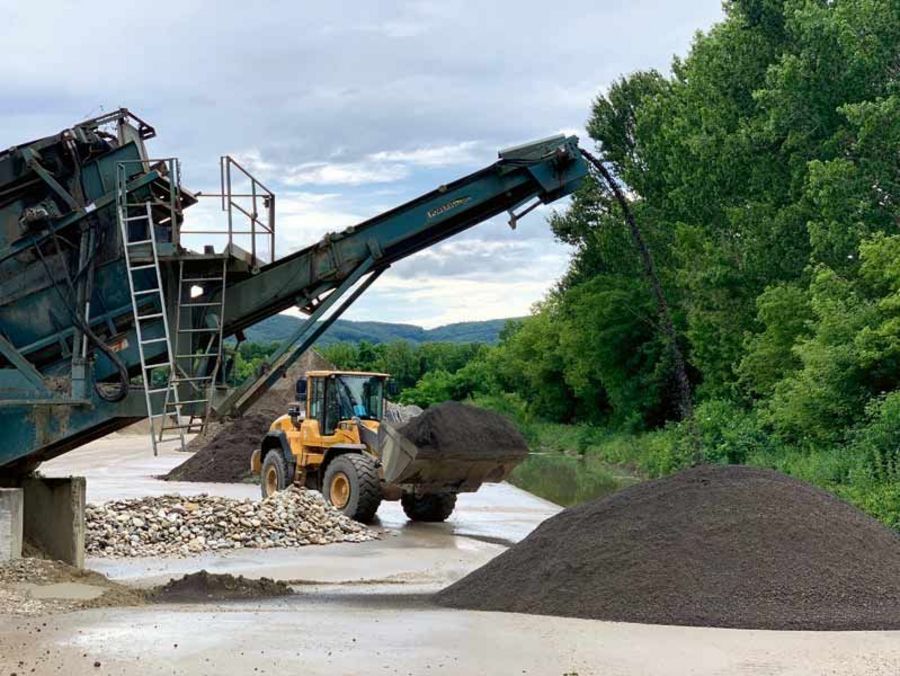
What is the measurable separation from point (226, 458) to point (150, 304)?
62.5ft

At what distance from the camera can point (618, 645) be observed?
9.48 meters

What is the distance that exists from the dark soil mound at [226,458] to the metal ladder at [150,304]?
17.4 meters

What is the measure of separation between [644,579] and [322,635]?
2.90 m

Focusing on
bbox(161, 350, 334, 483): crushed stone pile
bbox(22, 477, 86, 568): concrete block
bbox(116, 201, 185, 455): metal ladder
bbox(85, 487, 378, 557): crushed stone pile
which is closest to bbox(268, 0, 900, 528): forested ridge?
bbox(85, 487, 378, 557): crushed stone pile

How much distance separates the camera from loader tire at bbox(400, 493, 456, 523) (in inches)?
822

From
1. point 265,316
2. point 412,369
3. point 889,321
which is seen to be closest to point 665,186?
point 889,321

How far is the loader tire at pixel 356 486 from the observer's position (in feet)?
63.3

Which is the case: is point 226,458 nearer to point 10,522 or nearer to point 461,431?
point 461,431

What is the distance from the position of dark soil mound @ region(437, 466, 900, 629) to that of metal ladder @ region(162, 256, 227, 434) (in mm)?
3535

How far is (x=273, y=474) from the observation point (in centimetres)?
2186

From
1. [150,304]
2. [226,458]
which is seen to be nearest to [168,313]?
[150,304]

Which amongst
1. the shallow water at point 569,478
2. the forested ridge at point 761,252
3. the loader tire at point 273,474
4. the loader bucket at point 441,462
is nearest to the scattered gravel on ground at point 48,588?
the loader bucket at point 441,462

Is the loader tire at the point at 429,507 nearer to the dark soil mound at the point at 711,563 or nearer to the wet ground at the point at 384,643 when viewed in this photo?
the wet ground at the point at 384,643

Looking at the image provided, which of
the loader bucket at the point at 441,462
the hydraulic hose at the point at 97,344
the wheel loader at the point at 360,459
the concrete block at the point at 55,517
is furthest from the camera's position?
the wheel loader at the point at 360,459
